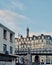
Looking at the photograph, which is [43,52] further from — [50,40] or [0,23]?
[0,23]

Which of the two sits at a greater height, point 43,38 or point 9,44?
point 43,38

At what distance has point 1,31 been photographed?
4816 centimetres

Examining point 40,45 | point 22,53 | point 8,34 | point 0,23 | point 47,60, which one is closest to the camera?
point 0,23

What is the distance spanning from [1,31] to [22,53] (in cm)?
6051

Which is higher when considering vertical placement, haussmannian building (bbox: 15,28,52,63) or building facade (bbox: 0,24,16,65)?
haussmannian building (bbox: 15,28,52,63)

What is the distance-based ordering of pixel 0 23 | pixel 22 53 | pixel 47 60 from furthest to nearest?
pixel 47 60 → pixel 22 53 → pixel 0 23

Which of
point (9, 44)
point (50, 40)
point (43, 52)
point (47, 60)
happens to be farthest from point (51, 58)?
point (9, 44)

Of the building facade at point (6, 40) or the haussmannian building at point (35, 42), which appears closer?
the building facade at point (6, 40)

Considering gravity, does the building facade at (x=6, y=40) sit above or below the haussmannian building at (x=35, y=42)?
below

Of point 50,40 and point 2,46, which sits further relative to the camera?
point 50,40

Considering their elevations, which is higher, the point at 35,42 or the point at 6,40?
the point at 35,42

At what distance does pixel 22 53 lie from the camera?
108 m

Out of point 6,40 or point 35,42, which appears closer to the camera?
point 6,40

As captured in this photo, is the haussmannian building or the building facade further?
the haussmannian building
